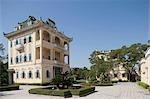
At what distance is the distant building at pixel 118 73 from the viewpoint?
5553cm

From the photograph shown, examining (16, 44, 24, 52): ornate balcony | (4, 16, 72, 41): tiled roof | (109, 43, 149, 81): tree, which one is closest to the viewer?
(4, 16, 72, 41): tiled roof

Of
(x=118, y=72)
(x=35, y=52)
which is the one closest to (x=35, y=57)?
(x=35, y=52)

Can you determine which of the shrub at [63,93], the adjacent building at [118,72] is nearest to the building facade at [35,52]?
the shrub at [63,93]

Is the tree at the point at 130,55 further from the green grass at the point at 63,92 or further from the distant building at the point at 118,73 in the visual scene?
the green grass at the point at 63,92

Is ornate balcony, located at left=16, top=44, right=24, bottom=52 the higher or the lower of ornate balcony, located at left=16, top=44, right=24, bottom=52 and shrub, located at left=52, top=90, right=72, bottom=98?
the higher

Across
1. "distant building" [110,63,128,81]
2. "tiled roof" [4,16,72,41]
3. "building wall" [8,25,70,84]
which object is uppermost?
"tiled roof" [4,16,72,41]

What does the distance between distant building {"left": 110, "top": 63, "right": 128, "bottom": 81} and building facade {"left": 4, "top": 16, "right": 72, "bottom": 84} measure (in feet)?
65.6

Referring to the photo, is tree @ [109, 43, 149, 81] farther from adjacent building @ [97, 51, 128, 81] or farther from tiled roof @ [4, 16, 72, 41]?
tiled roof @ [4, 16, 72, 41]

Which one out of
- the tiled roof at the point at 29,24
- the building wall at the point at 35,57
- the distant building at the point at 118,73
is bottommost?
the distant building at the point at 118,73

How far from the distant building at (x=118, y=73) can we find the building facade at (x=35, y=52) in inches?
788

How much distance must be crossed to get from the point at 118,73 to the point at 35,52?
94.4 feet

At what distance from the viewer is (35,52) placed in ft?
111

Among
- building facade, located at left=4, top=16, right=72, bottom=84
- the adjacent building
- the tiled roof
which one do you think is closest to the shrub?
building facade, located at left=4, top=16, right=72, bottom=84

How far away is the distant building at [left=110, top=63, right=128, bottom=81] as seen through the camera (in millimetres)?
55531
